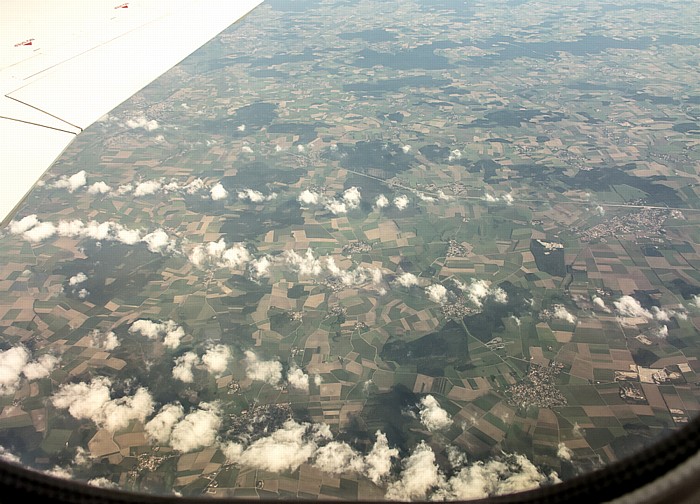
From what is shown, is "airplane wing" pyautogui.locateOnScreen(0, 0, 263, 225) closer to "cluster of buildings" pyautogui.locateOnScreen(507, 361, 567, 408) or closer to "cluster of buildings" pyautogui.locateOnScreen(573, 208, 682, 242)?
"cluster of buildings" pyautogui.locateOnScreen(507, 361, 567, 408)

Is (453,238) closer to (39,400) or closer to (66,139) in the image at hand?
(39,400)

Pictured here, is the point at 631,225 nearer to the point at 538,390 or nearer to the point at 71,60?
the point at 538,390

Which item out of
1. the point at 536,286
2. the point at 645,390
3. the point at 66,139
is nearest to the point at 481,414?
the point at 645,390

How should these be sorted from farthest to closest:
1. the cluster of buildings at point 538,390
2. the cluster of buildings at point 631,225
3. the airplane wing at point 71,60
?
the cluster of buildings at point 631,225, the cluster of buildings at point 538,390, the airplane wing at point 71,60

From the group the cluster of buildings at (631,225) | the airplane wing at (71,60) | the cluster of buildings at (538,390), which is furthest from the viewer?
the cluster of buildings at (631,225)

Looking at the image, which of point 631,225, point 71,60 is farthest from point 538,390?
point 71,60

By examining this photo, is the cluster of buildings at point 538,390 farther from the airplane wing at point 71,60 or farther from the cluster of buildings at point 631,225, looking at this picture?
the airplane wing at point 71,60

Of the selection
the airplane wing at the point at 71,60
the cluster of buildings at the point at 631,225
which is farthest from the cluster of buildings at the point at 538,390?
the airplane wing at the point at 71,60

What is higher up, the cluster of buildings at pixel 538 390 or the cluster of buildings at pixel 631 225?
the cluster of buildings at pixel 538 390

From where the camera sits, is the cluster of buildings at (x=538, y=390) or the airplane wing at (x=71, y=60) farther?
the cluster of buildings at (x=538, y=390)
